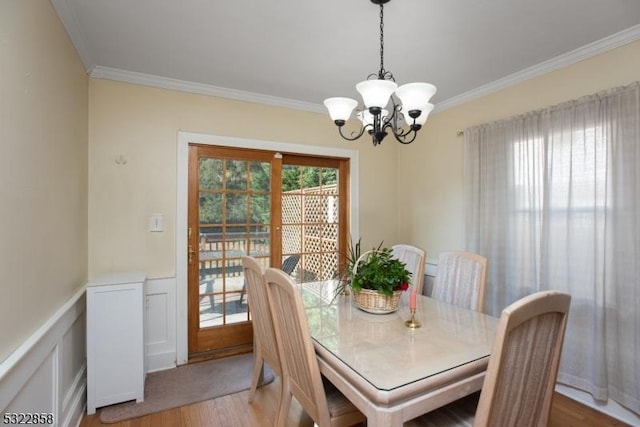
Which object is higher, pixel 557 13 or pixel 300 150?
pixel 557 13

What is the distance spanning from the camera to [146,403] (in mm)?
2172

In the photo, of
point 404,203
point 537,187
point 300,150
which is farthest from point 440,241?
point 300,150

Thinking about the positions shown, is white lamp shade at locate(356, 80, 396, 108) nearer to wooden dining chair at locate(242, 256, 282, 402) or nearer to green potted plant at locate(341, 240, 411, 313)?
green potted plant at locate(341, 240, 411, 313)

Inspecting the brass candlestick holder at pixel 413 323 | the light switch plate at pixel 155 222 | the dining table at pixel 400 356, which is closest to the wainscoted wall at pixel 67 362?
the light switch plate at pixel 155 222

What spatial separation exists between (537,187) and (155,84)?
3.20m

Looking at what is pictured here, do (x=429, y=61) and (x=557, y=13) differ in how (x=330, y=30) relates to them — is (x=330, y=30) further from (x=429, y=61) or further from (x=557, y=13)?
(x=557, y=13)

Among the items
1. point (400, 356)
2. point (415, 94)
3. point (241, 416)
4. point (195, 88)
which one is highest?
point (195, 88)

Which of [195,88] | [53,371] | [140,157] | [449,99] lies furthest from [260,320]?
[449,99]

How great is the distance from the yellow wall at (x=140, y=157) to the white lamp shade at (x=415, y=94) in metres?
1.79

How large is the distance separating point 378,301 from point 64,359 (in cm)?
187

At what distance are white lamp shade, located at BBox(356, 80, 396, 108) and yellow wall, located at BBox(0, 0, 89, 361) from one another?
144cm

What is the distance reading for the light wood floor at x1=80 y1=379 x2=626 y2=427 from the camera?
1980 millimetres

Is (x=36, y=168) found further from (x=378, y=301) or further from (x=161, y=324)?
(x=378, y=301)

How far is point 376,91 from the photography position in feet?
5.21
